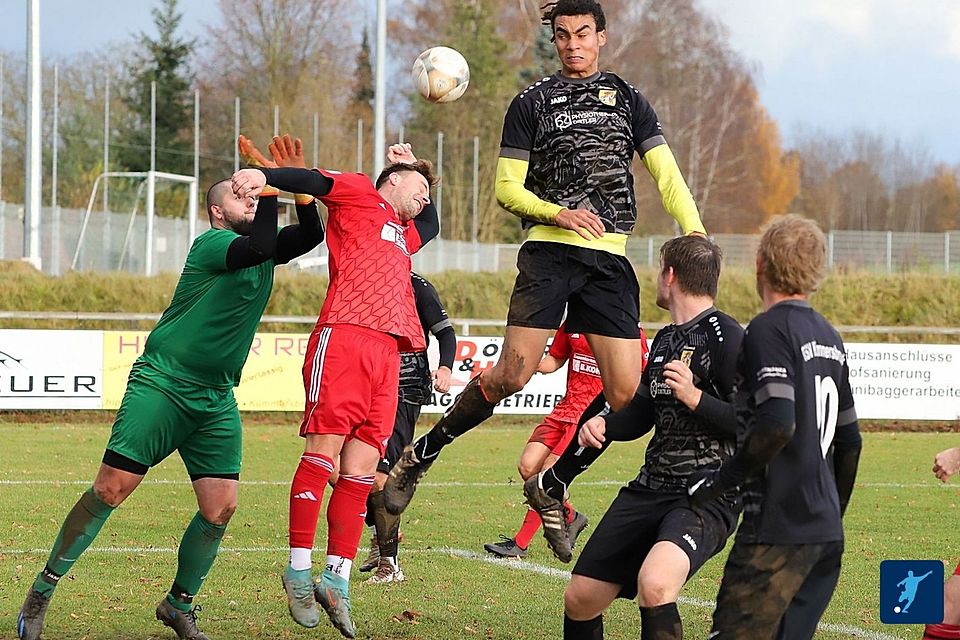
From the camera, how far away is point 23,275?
22.0 meters

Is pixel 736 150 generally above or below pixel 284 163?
above

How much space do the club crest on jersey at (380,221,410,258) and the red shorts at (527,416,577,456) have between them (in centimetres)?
327

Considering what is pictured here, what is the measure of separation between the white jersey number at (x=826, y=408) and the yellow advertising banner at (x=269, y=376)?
14.8 m

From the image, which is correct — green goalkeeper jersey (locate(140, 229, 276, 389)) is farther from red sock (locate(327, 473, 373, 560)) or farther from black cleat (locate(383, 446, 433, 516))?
black cleat (locate(383, 446, 433, 516))

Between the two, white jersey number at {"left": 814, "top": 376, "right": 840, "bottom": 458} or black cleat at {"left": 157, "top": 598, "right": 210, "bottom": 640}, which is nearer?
white jersey number at {"left": 814, "top": 376, "right": 840, "bottom": 458}

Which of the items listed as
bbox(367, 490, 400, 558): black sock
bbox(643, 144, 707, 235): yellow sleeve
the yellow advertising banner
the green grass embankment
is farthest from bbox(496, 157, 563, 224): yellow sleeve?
the green grass embankment

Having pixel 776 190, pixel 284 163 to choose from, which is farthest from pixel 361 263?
Result: pixel 776 190

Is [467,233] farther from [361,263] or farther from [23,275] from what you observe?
[361,263]

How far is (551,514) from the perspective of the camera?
7336 millimetres

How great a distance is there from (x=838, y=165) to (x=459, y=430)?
80.1m

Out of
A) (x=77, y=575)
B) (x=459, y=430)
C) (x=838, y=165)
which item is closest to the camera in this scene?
(x=459, y=430)

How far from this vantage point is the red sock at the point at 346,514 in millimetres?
6012

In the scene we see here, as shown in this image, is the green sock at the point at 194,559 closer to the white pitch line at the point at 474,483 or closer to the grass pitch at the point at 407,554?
the grass pitch at the point at 407,554

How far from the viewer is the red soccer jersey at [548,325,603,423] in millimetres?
9484
